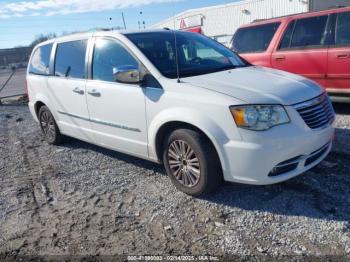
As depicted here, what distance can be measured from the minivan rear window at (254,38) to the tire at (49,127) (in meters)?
4.10

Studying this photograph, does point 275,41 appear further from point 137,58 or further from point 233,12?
point 233,12

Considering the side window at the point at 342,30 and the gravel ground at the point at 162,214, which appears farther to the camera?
the side window at the point at 342,30

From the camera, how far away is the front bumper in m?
3.36

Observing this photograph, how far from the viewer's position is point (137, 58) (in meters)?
4.29

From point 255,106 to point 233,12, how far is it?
29.6 m

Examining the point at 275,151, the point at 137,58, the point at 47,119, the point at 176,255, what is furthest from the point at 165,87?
the point at 47,119

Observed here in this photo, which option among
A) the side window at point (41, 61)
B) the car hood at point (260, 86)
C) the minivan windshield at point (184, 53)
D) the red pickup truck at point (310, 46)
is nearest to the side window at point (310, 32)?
the red pickup truck at point (310, 46)

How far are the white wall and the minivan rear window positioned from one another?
18507 millimetres

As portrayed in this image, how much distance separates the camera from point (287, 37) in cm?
700

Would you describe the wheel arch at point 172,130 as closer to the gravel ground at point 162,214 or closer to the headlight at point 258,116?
the headlight at point 258,116

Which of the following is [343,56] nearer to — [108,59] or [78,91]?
[108,59]

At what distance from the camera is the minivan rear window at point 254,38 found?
7.33 m

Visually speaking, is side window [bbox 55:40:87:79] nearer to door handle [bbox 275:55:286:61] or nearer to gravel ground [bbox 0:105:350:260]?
gravel ground [bbox 0:105:350:260]

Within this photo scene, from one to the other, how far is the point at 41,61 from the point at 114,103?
253cm
